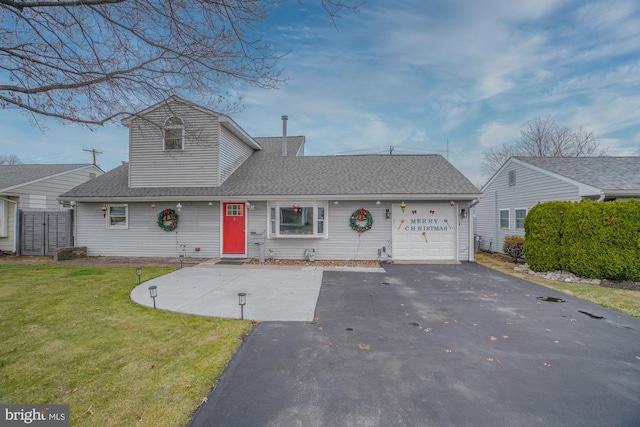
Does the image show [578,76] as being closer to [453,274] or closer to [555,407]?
[453,274]

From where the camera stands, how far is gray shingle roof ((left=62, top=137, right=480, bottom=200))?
10.3m

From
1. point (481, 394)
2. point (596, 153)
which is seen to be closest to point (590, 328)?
point (481, 394)

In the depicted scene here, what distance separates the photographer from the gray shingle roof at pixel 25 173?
13.1 meters

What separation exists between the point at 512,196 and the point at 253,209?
12.0 metres

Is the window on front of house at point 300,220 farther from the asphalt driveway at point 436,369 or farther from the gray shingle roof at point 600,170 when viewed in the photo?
the gray shingle roof at point 600,170

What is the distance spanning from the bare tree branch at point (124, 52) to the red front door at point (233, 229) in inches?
234

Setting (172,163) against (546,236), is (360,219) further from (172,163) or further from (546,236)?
(172,163)

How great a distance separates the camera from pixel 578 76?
14.1m

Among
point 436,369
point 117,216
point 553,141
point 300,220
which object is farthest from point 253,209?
point 553,141

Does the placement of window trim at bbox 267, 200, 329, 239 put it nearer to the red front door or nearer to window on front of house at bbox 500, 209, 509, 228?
the red front door

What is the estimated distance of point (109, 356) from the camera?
3.35 meters

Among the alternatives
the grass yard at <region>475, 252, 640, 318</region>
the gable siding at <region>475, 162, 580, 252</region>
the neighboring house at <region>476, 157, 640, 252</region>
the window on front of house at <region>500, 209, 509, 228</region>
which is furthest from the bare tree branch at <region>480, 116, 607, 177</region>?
the grass yard at <region>475, 252, 640, 318</region>

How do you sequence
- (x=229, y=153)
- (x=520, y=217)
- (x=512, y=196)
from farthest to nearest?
(x=512, y=196)
(x=520, y=217)
(x=229, y=153)

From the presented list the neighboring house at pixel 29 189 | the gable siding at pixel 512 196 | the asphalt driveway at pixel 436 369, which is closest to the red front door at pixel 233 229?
the asphalt driveway at pixel 436 369
